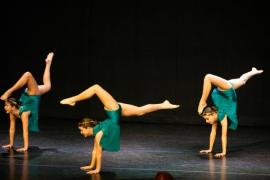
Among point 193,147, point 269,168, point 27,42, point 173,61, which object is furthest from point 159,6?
point 269,168

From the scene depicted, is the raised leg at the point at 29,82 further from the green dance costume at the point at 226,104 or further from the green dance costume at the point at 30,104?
the green dance costume at the point at 226,104

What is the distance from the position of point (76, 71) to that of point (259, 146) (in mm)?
3880

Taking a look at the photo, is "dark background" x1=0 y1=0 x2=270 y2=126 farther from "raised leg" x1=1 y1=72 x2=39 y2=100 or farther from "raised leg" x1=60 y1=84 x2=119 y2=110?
"raised leg" x1=60 y1=84 x2=119 y2=110

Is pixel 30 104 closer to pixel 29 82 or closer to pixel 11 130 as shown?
pixel 29 82

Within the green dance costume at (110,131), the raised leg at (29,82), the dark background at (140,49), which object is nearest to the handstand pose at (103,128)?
the green dance costume at (110,131)

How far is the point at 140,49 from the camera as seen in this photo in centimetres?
957

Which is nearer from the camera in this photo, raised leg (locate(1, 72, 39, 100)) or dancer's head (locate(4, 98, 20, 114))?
raised leg (locate(1, 72, 39, 100))

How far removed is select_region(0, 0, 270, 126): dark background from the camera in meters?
9.16

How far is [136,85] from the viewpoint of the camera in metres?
9.65

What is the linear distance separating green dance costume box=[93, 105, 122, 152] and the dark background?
4049 millimetres

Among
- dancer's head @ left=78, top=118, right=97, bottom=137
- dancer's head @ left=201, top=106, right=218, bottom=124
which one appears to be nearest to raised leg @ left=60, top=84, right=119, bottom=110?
dancer's head @ left=78, top=118, right=97, bottom=137

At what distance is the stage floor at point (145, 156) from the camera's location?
18.0ft

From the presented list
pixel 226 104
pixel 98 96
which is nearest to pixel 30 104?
pixel 98 96

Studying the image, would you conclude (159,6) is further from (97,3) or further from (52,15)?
(52,15)
